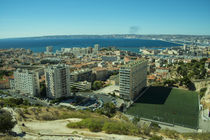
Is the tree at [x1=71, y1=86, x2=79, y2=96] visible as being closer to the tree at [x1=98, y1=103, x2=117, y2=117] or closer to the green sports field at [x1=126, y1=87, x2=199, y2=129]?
the tree at [x1=98, y1=103, x2=117, y2=117]

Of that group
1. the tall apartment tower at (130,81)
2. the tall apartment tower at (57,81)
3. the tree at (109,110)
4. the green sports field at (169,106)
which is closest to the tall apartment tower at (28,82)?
the tall apartment tower at (57,81)

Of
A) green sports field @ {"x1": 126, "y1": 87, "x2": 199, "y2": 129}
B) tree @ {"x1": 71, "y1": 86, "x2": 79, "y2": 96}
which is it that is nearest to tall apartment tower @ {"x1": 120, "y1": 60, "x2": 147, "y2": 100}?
green sports field @ {"x1": 126, "y1": 87, "x2": 199, "y2": 129}

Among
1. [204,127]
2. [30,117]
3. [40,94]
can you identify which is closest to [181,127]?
[204,127]

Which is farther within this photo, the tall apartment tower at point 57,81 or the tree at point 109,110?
the tall apartment tower at point 57,81

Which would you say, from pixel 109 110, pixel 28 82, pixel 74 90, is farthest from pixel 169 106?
pixel 28 82

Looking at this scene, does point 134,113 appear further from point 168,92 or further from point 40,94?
point 40,94

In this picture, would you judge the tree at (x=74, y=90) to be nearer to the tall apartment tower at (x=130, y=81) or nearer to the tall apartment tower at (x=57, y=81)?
the tall apartment tower at (x=57, y=81)
